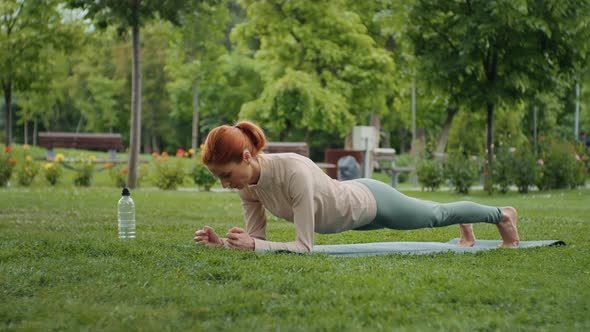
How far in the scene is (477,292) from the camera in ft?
14.8

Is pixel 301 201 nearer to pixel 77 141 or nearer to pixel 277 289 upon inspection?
pixel 277 289

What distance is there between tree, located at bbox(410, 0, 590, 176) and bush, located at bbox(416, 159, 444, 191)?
1.47 metres

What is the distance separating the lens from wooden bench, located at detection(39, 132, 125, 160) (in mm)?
33688

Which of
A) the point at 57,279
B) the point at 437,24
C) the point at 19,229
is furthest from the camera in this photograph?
the point at 437,24

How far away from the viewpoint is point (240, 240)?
5.82m

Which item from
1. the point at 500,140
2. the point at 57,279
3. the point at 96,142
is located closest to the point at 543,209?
the point at 500,140

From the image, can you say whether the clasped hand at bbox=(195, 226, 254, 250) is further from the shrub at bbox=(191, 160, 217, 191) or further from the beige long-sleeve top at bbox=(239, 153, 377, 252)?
the shrub at bbox=(191, 160, 217, 191)

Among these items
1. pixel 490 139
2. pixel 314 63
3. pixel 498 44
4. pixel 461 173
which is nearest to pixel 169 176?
pixel 461 173

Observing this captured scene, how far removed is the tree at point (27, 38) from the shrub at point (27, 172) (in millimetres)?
5636

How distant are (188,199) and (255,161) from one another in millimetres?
9314

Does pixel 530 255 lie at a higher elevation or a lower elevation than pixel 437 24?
lower

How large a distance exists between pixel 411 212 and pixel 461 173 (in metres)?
12.7

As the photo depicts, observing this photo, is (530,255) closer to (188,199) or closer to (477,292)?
(477,292)

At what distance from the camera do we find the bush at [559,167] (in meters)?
19.6
